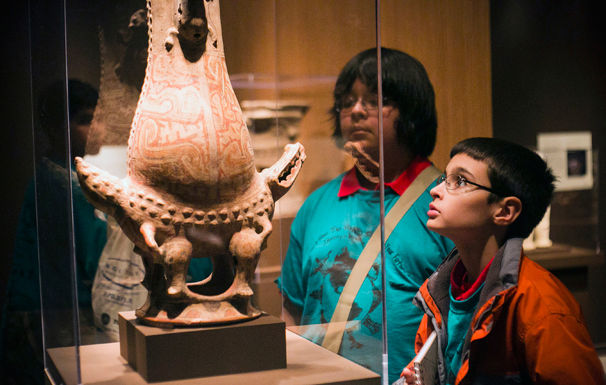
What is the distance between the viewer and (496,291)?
1.55m

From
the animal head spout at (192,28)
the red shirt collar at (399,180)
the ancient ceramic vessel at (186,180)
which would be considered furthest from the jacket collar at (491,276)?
the animal head spout at (192,28)

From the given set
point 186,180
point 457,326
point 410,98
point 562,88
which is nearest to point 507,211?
point 457,326

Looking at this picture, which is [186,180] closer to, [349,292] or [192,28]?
[192,28]

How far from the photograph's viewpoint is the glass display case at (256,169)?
5.04ft

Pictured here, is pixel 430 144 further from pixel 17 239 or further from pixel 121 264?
pixel 17 239

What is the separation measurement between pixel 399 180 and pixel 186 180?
65cm

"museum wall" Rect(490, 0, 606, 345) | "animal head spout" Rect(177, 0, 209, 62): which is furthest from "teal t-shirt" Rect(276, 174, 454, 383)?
"museum wall" Rect(490, 0, 606, 345)

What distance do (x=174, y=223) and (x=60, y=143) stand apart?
1.15 ft

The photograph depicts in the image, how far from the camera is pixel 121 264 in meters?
1.64

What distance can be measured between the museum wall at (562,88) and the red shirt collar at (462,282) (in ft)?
2.76

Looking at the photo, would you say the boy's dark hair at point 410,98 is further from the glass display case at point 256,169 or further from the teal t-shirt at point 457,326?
the teal t-shirt at point 457,326

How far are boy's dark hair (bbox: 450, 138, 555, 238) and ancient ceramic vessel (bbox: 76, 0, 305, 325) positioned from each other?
560 millimetres

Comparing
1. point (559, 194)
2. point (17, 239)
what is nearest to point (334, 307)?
point (17, 239)

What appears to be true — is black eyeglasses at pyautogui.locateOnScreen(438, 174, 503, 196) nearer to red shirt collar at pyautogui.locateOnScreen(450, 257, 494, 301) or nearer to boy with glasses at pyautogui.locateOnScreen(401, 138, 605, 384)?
boy with glasses at pyautogui.locateOnScreen(401, 138, 605, 384)
